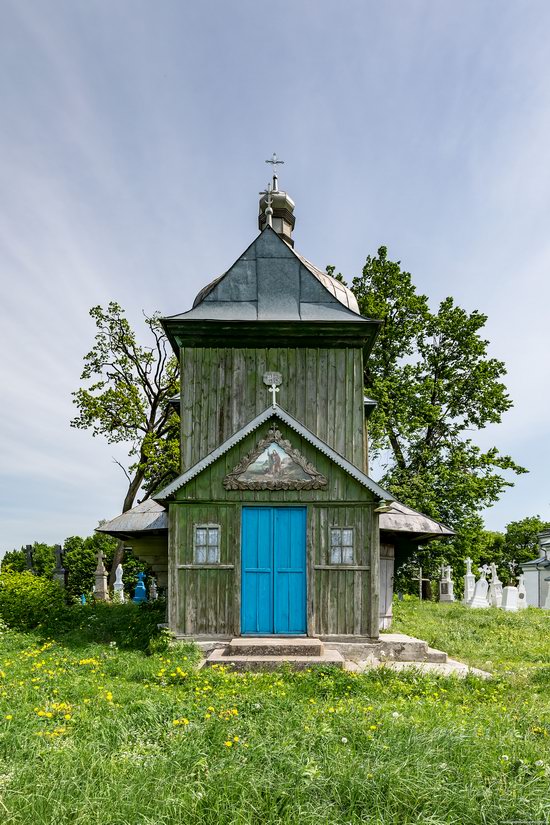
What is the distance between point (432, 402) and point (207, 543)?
17667mm

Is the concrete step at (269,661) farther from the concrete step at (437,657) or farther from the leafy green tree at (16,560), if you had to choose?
the leafy green tree at (16,560)

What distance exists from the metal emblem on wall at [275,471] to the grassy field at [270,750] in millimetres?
3439

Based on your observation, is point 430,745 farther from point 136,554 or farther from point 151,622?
point 136,554

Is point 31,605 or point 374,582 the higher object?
point 374,582

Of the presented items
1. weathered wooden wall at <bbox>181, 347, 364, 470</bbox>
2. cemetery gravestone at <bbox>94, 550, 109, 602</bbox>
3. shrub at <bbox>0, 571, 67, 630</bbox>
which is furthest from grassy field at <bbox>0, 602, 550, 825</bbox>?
cemetery gravestone at <bbox>94, 550, 109, 602</bbox>

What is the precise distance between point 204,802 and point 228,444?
22.9 feet

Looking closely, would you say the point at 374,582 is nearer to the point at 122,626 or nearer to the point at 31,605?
the point at 122,626

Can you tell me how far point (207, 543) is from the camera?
11.0m

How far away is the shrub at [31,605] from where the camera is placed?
553 inches

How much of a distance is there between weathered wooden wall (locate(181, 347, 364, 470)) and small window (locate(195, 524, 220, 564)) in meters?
1.84

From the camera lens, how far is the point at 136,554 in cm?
1423

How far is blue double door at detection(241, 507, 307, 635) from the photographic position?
10758mm

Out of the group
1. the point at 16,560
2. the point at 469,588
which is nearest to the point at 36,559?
the point at 16,560

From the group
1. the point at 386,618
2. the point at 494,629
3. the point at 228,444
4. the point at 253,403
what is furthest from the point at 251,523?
the point at 494,629
